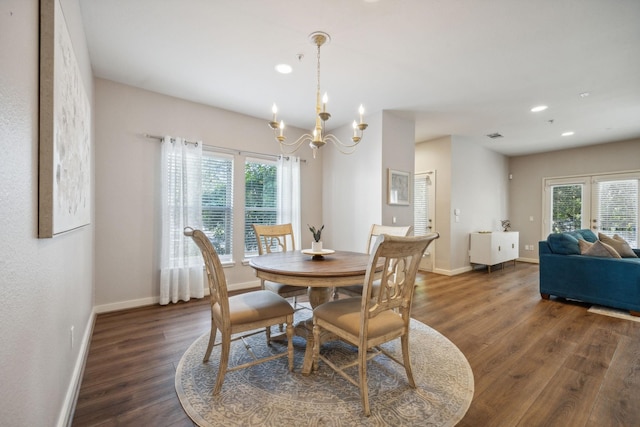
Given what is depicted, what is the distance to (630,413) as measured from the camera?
1592mm

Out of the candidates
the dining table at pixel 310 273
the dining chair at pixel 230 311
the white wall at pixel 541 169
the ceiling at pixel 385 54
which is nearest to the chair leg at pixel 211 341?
the dining chair at pixel 230 311

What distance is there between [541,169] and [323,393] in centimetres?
747

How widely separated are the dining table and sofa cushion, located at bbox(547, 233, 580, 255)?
315cm

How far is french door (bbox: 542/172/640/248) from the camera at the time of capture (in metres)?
5.43

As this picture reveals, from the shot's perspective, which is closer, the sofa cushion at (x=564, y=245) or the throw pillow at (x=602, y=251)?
the throw pillow at (x=602, y=251)

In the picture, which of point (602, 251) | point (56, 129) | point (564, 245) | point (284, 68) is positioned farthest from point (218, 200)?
point (602, 251)

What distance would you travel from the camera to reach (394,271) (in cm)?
167

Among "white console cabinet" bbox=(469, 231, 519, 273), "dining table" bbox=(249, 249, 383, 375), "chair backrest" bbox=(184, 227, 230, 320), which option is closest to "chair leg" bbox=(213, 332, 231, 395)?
"chair backrest" bbox=(184, 227, 230, 320)

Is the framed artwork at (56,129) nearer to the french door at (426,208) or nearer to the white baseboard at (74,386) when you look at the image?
the white baseboard at (74,386)

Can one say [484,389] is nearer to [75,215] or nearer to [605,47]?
[75,215]

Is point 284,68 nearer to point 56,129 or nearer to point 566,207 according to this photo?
point 56,129

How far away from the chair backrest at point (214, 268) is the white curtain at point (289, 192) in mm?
2655

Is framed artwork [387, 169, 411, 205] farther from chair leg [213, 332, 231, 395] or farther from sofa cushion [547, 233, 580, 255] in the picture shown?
chair leg [213, 332, 231, 395]

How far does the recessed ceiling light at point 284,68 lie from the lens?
111 inches
